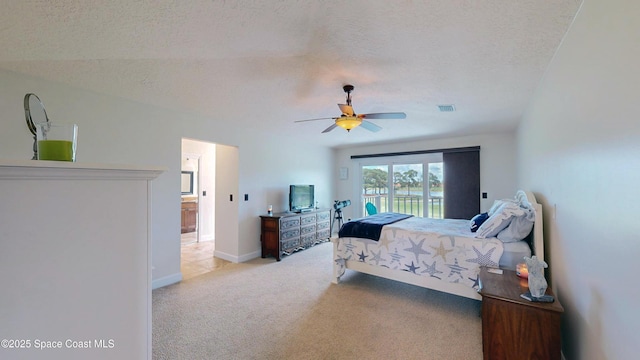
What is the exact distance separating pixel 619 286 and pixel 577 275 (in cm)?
58

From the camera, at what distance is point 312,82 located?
8.36ft

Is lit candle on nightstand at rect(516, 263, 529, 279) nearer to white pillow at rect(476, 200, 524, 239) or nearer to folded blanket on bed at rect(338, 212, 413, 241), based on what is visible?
white pillow at rect(476, 200, 524, 239)

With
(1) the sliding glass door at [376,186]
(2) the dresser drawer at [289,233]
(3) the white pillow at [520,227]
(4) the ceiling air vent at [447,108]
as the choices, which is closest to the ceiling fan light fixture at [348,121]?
(4) the ceiling air vent at [447,108]

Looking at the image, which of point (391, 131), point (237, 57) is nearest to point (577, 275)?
point (237, 57)

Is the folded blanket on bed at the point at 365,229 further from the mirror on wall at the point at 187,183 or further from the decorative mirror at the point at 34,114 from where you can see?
the mirror on wall at the point at 187,183

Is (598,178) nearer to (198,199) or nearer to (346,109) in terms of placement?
(346,109)

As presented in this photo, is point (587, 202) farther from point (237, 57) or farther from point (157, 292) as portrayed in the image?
point (157, 292)

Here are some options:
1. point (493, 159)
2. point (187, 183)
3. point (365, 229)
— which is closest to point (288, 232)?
point (365, 229)

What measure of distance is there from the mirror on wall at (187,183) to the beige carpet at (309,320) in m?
3.65

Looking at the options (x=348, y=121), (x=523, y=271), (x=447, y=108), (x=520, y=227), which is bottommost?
(x=523, y=271)

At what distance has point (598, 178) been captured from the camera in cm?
128

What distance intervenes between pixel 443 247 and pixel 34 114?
3082mm

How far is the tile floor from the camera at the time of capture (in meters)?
3.85

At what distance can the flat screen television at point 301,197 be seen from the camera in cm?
494
